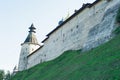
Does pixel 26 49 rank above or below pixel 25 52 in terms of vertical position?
above

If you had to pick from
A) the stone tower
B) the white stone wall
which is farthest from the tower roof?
the white stone wall

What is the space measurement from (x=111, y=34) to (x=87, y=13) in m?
8.92

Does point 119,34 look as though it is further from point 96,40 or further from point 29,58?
point 29,58

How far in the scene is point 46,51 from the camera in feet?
143

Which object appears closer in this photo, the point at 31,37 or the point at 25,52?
the point at 25,52

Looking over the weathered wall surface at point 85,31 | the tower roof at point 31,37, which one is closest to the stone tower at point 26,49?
the tower roof at point 31,37

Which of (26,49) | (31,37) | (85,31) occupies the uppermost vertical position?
(31,37)

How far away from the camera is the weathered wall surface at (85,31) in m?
24.1

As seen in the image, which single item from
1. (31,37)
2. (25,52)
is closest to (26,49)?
(25,52)

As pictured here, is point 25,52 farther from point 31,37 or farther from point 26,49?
point 31,37

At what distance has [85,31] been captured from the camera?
30.0 m

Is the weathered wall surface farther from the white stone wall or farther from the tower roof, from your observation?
the tower roof

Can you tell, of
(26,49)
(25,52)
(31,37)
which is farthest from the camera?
(31,37)

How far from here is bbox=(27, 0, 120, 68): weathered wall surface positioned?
79.2 ft
